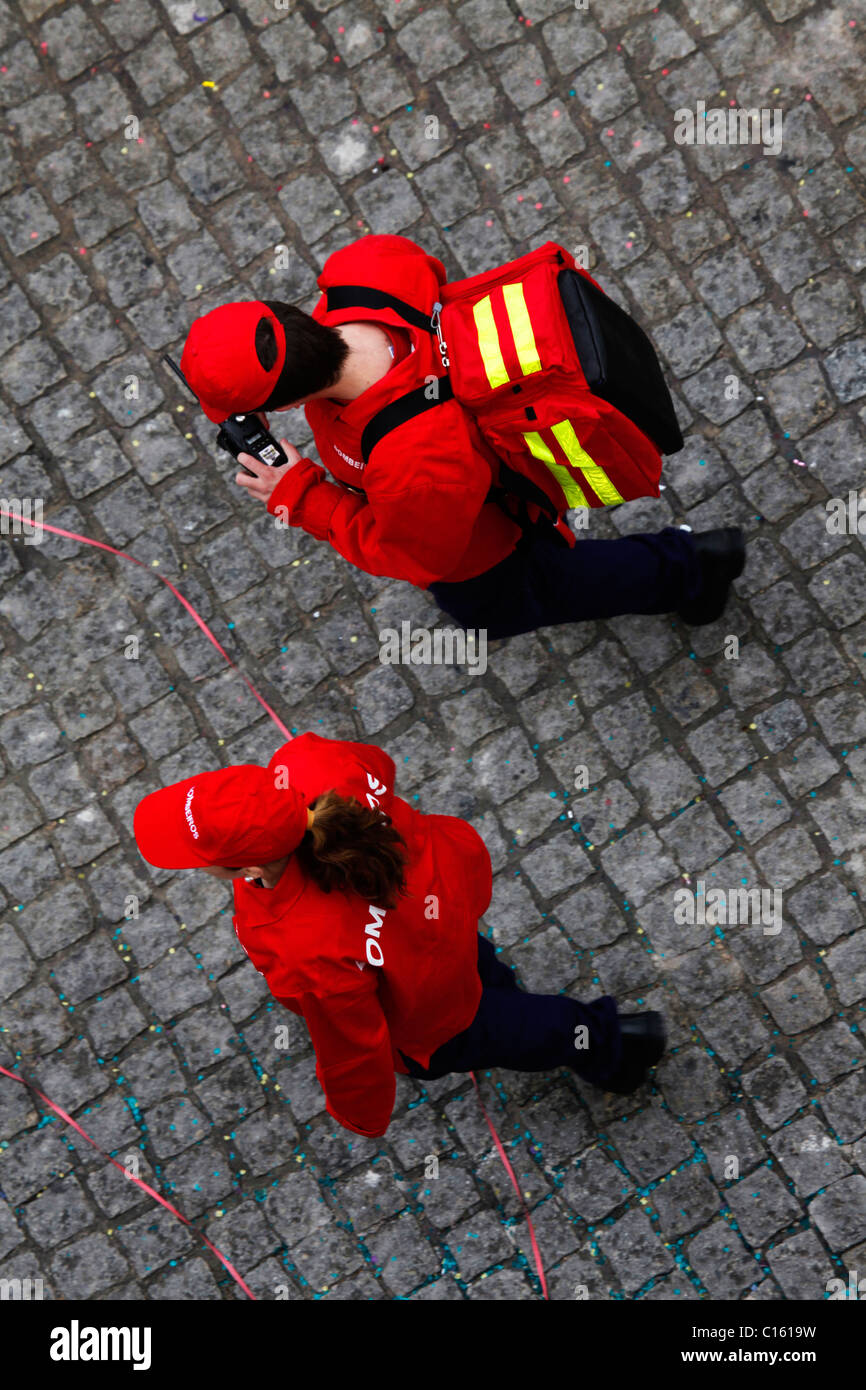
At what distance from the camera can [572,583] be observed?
15.9 feet

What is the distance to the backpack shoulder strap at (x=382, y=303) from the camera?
3766mm

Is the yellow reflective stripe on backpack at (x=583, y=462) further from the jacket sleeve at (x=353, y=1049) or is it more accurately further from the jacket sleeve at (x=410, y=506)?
the jacket sleeve at (x=353, y=1049)

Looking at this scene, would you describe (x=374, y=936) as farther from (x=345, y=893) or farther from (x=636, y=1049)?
(x=636, y=1049)

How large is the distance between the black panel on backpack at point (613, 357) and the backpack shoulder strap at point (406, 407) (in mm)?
436

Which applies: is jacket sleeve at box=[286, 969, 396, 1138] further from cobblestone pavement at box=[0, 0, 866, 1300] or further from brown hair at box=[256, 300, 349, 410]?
brown hair at box=[256, 300, 349, 410]

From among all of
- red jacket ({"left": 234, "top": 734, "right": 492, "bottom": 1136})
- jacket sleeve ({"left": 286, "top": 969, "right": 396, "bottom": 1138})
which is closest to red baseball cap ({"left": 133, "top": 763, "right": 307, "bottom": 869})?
red jacket ({"left": 234, "top": 734, "right": 492, "bottom": 1136})

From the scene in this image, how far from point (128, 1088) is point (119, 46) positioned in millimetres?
4957

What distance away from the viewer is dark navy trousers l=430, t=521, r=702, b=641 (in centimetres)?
455

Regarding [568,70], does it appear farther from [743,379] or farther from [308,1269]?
[308,1269]

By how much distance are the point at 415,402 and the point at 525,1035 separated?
8.36 ft

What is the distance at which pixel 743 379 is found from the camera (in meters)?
5.43

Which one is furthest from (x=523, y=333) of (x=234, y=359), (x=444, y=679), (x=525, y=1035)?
(x=525, y=1035)

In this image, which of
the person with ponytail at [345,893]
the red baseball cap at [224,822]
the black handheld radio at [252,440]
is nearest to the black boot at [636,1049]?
the person with ponytail at [345,893]

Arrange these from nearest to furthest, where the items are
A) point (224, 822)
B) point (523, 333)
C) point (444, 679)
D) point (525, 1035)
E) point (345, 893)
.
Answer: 1. point (224, 822)
2. point (523, 333)
3. point (345, 893)
4. point (525, 1035)
5. point (444, 679)
